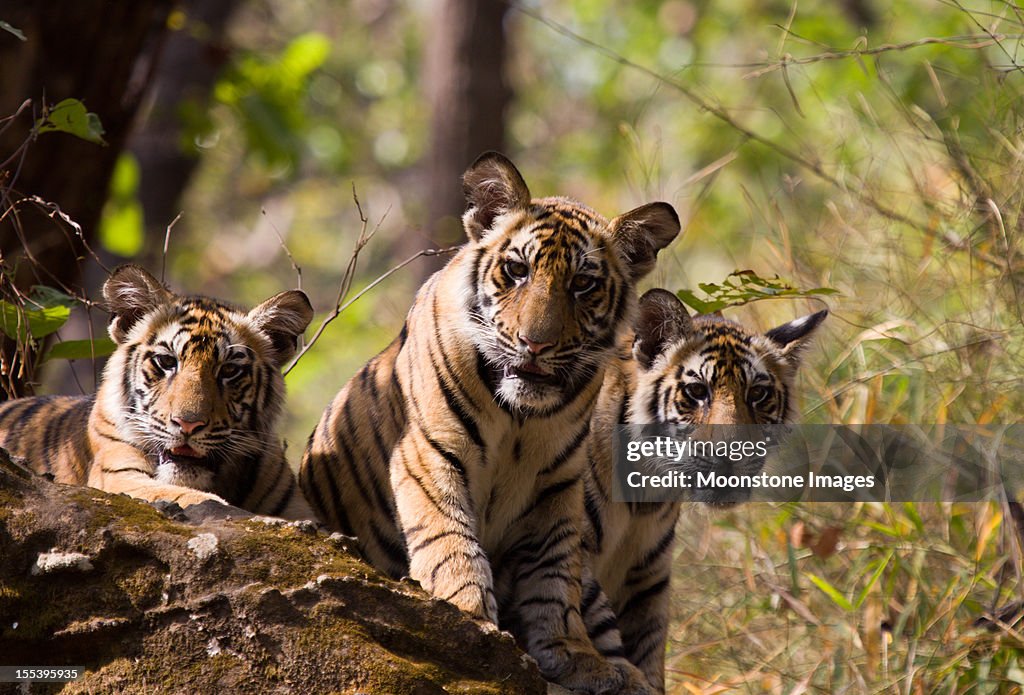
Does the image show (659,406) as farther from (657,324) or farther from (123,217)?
(123,217)

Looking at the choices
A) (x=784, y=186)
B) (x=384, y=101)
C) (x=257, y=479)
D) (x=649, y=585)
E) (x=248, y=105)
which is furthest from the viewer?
(x=384, y=101)

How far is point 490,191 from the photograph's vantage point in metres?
4.22

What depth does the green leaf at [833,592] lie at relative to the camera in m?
5.07

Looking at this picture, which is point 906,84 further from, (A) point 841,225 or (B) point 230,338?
(B) point 230,338

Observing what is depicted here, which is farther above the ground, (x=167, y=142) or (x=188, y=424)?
(x=167, y=142)

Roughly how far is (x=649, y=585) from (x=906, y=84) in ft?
23.8

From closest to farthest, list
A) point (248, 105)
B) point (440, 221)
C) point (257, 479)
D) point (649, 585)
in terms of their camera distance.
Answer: point (257, 479)
point (649, 585)
point (248, 105)
point (440, 221)

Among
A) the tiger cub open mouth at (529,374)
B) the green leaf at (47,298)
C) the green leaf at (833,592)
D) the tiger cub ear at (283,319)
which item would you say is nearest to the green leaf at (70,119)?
the green leaf at (47,298)

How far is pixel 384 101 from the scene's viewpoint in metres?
21.2

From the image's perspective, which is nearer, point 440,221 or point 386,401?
point 386,401

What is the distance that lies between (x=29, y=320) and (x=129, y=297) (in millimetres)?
368

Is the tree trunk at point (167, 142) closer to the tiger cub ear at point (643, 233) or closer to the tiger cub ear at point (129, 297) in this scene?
the tiger cub ear at point (129, 297)

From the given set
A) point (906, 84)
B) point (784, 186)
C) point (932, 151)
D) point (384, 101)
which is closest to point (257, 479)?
point (784, 186)

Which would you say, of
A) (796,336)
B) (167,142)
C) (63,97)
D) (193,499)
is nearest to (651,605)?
(796,336)
